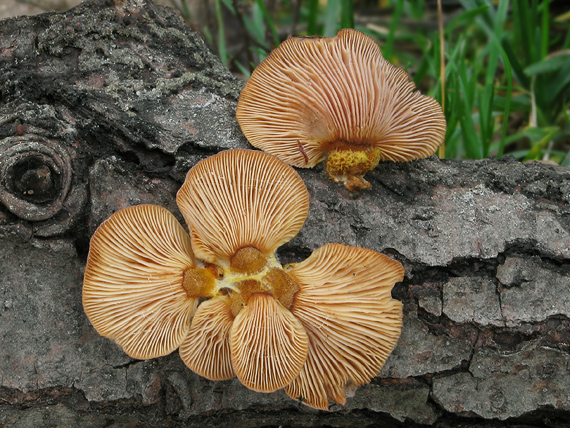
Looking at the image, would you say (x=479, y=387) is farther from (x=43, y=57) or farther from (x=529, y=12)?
(x=529, y=12)

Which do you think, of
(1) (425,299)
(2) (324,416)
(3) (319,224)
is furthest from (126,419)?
(1) (425,299)

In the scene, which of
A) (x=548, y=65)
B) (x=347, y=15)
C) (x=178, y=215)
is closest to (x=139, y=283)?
(x=178, y=215)

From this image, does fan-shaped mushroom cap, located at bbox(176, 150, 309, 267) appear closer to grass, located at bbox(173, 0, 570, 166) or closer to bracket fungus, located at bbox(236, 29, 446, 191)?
bracket fungus, located at bbox(236, 29, 446, 191)

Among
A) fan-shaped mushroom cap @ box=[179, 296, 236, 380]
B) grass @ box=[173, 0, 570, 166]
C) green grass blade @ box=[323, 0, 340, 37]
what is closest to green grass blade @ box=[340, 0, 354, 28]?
grass @ box=[173, 0, 570, 166]

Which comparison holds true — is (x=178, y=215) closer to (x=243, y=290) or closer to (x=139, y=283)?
(x=139, y=283)

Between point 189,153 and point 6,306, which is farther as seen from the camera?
point 189,153
